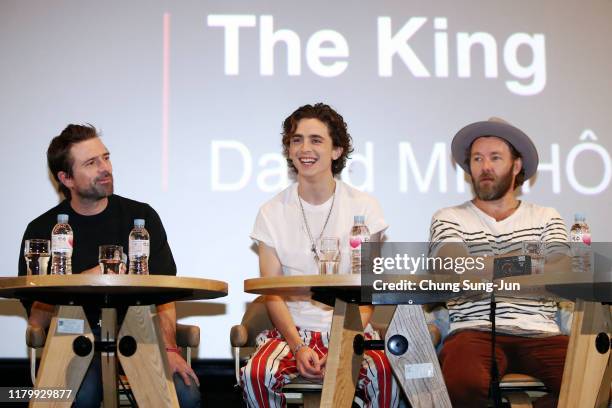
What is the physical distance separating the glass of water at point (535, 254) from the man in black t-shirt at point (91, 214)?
1.37 metres

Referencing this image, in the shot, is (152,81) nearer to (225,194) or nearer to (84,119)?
(84,119)

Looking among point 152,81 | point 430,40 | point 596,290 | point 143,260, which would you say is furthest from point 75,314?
point 430,40

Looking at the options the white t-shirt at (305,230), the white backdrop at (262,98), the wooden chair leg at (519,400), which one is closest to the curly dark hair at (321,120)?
the white t-shirt at (305,230)

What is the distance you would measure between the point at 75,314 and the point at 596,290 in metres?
1.64

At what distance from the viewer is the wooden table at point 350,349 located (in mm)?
2684

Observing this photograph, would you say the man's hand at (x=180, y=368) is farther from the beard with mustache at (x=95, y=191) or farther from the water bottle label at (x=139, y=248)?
the beard with mustache at (x=95, y=191)

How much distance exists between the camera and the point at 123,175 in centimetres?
434

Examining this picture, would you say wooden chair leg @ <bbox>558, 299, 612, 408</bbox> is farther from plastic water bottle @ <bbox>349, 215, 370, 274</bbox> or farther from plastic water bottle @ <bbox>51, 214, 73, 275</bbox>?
plastic water bottle @ <bbox>51, 214, 73, 275</bbox>

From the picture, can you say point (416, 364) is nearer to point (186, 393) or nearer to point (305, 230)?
point (186, 393)

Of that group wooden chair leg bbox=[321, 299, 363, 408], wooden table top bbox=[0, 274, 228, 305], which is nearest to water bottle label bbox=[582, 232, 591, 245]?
wooden chair leg bbox=[321, 299, 363, 408]

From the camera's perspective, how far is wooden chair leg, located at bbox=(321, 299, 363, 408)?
2.70 meters

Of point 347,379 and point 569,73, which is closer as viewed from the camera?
point 347,379

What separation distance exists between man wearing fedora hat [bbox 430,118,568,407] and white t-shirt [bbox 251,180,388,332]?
331 mm

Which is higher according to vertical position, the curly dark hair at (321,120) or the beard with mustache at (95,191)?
the curly dark hair at (321,120)
